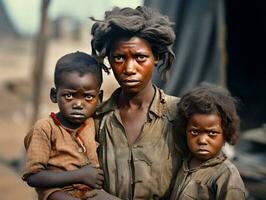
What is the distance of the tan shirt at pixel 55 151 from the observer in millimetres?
2262

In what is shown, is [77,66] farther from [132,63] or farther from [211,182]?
[211,182]

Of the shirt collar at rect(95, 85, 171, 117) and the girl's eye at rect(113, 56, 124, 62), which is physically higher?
the girl's eye at rect(113, 56, 124, 62)

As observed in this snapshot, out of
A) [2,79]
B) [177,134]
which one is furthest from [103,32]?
[2,79]

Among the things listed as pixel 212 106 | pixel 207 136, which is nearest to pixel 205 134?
pixel 207 136

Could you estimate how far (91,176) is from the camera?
→ 2.28 meters

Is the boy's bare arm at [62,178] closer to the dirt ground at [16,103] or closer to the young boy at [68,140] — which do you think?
the young boy at [68,140]

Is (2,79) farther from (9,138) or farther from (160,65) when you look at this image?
(160,65)

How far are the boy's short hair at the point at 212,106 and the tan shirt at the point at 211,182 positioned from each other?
12cm

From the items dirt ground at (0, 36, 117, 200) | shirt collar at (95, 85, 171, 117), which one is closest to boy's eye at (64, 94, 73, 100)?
shirt collar at (95, 85, 171, 117)

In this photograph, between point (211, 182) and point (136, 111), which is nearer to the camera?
point (211, 182)

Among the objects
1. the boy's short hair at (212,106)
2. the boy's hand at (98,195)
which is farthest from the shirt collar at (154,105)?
the boy's hand at (98,195)

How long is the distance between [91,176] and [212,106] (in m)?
0.55

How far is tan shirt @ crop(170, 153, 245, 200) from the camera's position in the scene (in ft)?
7.08

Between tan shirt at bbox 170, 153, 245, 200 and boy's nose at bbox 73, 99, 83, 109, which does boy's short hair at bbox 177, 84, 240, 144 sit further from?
boy's nose at bbox 73, 99, 83, 109
